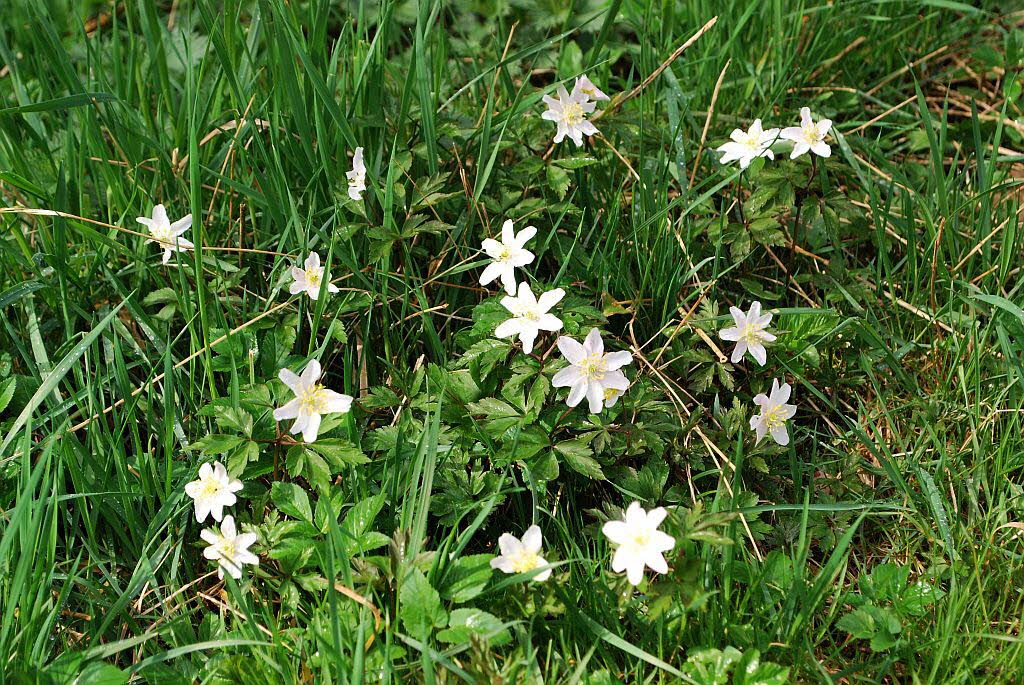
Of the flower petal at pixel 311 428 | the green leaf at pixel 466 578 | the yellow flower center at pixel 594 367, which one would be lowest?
the green leaf at pixel 466 578

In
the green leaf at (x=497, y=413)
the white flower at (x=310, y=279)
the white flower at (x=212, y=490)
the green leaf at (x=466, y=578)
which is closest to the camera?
the green leaf at (x=466, y=578)

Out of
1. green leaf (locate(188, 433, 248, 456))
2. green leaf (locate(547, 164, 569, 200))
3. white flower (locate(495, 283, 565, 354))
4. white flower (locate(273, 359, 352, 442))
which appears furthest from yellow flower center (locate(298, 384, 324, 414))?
green leaf (locate(547, 164, 569, 200))

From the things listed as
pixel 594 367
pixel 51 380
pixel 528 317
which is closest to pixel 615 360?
pixel 594 367

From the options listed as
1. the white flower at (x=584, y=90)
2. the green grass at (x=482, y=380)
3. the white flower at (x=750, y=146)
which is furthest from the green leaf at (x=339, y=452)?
the white flower at (x=750, y=146)

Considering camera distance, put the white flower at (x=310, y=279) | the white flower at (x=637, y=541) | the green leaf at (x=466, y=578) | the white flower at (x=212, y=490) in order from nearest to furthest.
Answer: the white flower at (x=637, y=541) < the green leaf at (x=466, y=578) < the white flower at (x=212, y=490) < the white flower at (x=310, y=279)

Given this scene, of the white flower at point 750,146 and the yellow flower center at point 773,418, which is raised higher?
the white flower at point 750,146

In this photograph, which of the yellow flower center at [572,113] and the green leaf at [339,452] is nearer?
the green leaf at [339,452]

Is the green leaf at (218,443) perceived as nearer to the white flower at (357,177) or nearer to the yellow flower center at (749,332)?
the white flower at (357,177)

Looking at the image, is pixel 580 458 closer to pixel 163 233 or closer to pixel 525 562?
pixel 525 562
